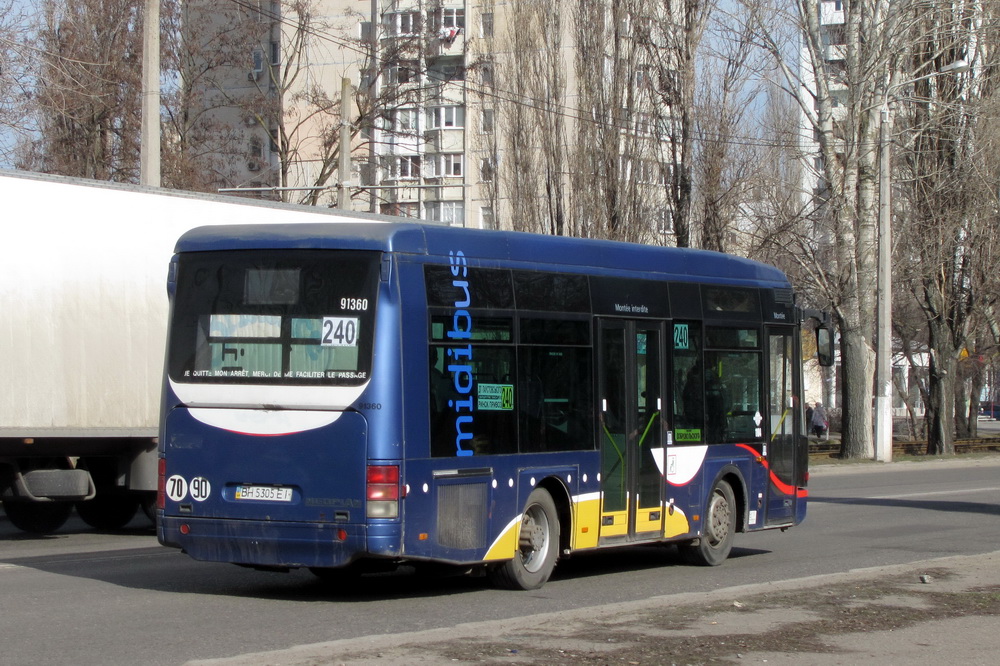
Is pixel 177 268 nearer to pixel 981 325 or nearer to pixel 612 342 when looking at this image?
pixel 612 342

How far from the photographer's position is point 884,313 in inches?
1398

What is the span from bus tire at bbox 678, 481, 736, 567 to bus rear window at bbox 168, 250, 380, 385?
4.89 metres

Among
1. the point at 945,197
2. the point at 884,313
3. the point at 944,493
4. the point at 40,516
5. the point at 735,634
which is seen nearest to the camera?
the point at 735,634

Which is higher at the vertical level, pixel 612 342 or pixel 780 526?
pixel 612 342

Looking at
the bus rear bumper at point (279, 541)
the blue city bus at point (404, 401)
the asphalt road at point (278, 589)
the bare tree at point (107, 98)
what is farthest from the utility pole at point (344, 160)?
the bus rear bumper at point (279, 541)

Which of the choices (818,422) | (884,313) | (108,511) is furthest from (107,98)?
(818,422)

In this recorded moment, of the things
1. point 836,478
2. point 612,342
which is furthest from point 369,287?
point 836,478

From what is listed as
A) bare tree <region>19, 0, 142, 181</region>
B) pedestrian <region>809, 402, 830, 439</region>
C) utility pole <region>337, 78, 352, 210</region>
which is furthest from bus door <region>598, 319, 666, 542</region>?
pedestrian <region>809, 402, 830, 439</region>

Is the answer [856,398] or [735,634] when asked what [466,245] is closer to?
[735,634]

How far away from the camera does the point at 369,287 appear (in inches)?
394

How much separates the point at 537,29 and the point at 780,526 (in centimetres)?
2858

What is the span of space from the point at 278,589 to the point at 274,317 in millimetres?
2368

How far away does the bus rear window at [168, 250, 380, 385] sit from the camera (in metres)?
9.98

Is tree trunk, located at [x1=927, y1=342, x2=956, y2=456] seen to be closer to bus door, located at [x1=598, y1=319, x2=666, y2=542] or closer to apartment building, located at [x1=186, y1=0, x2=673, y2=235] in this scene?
apartment building, located at [x1=186, y1=0, x2=673, y2=235]
